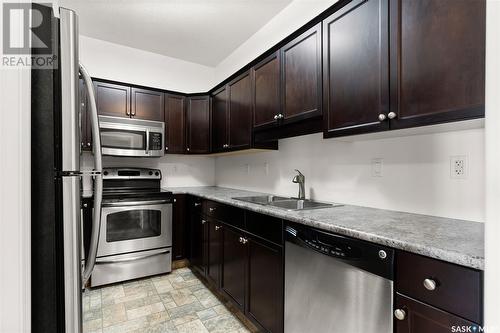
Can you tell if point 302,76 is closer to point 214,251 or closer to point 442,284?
point 442,284

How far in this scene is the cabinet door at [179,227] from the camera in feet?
9.61

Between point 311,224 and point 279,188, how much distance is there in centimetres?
121

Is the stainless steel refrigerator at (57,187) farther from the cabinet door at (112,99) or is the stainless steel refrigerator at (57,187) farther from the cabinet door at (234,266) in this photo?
the cabinet door at (112,99)

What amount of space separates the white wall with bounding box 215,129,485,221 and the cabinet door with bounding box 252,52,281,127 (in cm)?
38

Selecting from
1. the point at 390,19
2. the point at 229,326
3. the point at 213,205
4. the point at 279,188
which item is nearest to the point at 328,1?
the point at 390,19

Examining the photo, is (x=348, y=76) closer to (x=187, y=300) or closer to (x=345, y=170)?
(x=345, y=170)

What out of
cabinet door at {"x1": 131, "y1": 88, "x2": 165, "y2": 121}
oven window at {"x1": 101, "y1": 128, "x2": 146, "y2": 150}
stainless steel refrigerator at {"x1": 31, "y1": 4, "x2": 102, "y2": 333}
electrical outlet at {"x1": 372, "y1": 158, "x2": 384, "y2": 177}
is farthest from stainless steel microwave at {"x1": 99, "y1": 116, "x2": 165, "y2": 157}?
electrical outlet at {"x1": 372, "y1": 158, "x2": 384, "y2": 177}

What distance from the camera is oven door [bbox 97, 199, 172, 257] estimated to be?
249cm

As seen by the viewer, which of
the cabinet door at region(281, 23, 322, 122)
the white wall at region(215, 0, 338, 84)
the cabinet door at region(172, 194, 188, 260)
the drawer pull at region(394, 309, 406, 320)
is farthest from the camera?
the cabinet door at region(172, 194, 188, 260)

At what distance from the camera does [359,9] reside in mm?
1363

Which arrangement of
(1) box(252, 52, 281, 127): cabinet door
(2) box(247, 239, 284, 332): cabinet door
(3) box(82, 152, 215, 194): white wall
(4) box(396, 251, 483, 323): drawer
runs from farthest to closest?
(3) box(82, 152, 215, 194): white wall
(1) box(252, 52, 281, 127): cabinet door
(2) box(247, 239, 284, 332): cabinet door
(4) box(396, 251, 483, 323): drawer

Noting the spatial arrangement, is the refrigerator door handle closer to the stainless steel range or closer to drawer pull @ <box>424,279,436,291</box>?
drawer pull @ <box>424,279,436,291</box>

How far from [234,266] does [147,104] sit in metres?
2.19
